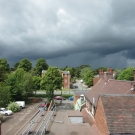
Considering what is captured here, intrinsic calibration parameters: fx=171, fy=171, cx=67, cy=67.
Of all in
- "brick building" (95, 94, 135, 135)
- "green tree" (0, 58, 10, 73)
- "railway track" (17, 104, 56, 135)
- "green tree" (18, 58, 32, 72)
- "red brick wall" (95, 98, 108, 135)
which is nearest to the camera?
"brick building" (95, 94, 135, 135)

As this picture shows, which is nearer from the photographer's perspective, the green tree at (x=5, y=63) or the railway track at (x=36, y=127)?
the railway track at (x=36, y=127)

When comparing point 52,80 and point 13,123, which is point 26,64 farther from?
point 13,123

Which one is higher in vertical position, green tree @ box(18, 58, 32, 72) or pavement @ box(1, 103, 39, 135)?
green tree @ box(18, 58, 32, 72)

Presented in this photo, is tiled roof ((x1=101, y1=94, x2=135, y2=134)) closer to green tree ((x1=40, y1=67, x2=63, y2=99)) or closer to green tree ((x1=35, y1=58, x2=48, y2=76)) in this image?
green tree ((x1=40, y1=67, x2=63, y2=99))

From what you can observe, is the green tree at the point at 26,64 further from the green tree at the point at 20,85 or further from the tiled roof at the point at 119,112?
the tiled roof at the point at 119,112

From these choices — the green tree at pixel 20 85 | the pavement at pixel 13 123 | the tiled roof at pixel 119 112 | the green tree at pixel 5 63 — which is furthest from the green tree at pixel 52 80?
the green tree at pixel 5 63

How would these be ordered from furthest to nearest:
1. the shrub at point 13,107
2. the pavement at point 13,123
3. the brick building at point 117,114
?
1. the shrub at point 13,107
2. the pavement at point 13,123
3. the brick building at point 117,114

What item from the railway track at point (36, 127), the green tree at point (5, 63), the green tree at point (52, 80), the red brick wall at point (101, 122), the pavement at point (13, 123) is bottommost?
the pavement at point (13, 123)

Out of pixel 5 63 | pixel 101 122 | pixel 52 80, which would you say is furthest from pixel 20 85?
pixel 5 63

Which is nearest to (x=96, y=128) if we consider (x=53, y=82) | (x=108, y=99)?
(x=108, y=99)

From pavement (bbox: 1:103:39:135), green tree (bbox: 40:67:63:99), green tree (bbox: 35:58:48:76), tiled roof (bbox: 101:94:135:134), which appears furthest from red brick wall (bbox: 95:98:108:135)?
green tree (bbox: 35:58:48:76)
